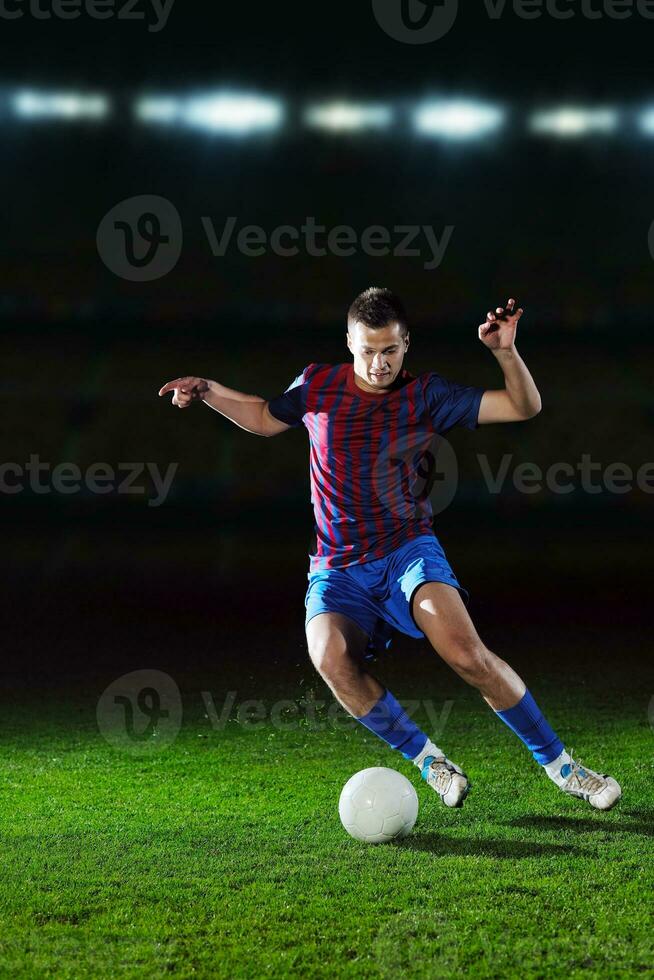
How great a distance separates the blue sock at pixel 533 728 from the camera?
3941 millimetres

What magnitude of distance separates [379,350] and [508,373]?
49 cm

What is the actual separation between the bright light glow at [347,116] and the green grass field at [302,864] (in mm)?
7503

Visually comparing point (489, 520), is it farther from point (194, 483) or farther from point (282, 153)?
point (282, 153)

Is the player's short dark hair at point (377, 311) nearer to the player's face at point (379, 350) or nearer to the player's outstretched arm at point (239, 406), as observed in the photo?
the player's face at point (379, 350)

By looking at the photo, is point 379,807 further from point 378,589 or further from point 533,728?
point 378,589

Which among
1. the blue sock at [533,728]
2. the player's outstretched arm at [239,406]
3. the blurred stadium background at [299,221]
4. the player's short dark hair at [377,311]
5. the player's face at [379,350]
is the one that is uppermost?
the blurred stadium background at [299,221]

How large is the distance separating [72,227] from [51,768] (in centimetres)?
761

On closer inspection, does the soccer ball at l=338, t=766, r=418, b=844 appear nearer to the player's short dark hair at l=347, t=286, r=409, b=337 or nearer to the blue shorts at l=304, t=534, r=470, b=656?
the blue shorts at l=304, t=534, r=470, b=656

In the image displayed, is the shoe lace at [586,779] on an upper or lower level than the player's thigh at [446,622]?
lower

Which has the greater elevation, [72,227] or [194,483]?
[72,227]

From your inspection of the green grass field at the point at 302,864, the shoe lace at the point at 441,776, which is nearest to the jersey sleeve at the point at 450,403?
the shoe lace at the point at 441,776

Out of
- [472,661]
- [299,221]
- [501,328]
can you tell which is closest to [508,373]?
[501,328]

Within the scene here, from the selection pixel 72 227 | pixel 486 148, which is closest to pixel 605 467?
pixel 486 148

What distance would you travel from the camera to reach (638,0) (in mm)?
11055
